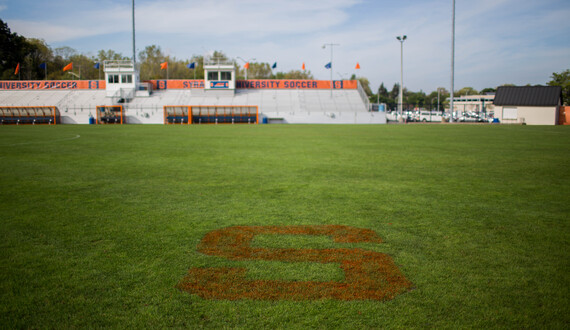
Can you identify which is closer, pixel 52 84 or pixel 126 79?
pixel 126 79

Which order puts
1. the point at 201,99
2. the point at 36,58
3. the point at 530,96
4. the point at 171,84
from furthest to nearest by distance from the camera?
the point at 36,58 → the point at 171,84 → the point at 201,99 → the point at 530,96

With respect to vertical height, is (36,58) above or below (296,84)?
above

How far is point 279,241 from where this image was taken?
398cm

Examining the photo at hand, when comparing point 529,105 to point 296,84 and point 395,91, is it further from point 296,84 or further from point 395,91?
point 395,91

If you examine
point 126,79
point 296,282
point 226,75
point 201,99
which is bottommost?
point 296,282

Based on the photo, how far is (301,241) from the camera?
13.0 feet

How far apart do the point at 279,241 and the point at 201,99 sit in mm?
50180

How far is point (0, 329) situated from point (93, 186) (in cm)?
473

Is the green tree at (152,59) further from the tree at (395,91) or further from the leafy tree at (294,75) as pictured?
the tree at (395,91)

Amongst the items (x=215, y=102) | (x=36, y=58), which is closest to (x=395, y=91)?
(x=215, y=102)

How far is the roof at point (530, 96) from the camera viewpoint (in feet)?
138

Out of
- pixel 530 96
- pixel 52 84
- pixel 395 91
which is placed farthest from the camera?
pixel 395 91

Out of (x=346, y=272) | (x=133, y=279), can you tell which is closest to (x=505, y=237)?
(x=346, y=272)

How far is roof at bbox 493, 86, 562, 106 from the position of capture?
42.0 meters
